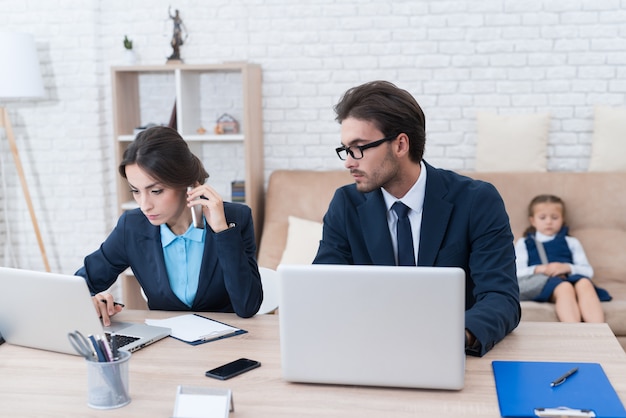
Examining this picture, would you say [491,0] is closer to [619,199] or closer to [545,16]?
[545,16]

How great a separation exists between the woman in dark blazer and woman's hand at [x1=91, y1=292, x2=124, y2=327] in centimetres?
2

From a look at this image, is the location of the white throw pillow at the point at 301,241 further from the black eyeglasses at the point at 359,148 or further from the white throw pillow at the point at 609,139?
the black eyeglasses at the point at 359,148

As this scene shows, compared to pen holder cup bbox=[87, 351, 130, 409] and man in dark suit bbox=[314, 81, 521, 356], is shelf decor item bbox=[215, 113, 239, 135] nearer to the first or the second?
man in dark suit bbox=[314, 81, 521, 356]

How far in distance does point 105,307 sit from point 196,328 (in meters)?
0.27

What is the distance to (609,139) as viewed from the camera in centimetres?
395

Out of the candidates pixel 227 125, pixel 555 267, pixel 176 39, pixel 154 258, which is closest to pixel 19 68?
pixel 176 39

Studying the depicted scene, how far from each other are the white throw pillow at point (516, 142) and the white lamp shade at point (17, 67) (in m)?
2.40

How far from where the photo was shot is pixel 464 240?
2.10m

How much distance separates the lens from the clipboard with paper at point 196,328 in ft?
6.22

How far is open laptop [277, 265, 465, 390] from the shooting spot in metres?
1.47

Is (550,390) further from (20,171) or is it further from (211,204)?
(20,171)

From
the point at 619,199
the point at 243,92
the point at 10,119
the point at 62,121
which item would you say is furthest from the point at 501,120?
the point at 10,119

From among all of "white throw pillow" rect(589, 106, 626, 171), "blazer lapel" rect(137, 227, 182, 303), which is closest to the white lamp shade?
"blazer lapel" rect(137, 227, 182, 303)

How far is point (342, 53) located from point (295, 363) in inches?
115
